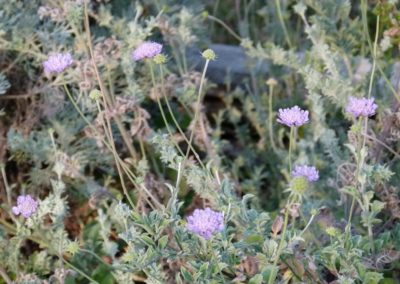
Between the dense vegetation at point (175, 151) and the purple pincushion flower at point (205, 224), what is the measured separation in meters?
0.08

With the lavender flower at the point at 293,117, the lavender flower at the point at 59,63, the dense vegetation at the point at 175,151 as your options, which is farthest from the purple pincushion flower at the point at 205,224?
the lavender flower at the point at 59,63

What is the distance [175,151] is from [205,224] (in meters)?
0.45

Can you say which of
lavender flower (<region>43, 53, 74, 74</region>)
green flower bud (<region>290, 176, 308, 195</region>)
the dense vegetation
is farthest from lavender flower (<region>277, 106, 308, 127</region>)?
Result: lavender flower (<region>43, 53, 74, 74</region>)

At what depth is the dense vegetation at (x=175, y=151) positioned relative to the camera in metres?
1.64

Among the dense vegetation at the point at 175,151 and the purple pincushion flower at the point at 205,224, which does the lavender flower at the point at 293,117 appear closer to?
the dense vegetation at the point at 175,151

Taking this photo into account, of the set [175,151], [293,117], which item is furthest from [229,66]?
[293,117]

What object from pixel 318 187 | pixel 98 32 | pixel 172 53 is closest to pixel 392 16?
pixel 318 187

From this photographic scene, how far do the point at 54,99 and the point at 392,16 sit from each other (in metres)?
0.88

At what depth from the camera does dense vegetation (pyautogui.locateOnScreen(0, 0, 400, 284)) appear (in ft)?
5.38

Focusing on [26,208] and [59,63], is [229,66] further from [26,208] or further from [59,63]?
[26,208]

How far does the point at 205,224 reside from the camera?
1399mm

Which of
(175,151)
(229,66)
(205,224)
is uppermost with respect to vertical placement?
(205,224)

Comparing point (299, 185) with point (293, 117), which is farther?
point (293, 117)

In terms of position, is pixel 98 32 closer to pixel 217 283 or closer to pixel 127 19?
pixel 127 19
